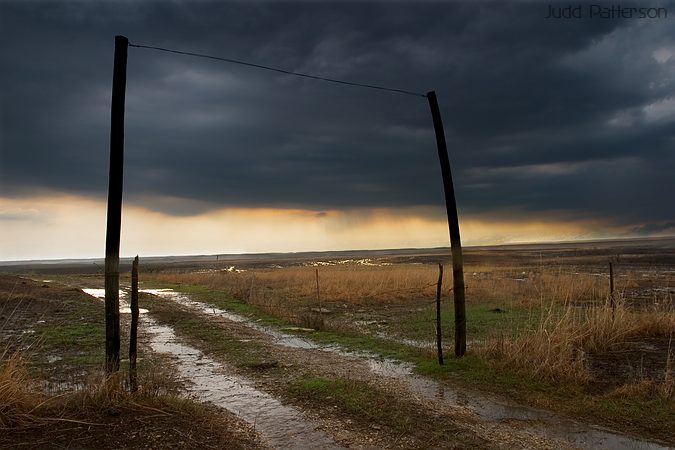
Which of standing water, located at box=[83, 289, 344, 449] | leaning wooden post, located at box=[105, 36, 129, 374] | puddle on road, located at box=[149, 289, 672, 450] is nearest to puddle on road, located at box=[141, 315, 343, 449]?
standing water, located at box=[83, 289, 344, 449]

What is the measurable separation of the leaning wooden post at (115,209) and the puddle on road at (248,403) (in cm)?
176

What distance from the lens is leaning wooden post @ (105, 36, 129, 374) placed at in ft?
25.2

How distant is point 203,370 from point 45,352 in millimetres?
4572

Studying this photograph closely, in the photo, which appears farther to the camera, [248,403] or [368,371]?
[368,371]

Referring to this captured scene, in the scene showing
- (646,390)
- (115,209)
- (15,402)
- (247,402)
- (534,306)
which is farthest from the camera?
(534,306)

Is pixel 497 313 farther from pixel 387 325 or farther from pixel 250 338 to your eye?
pixel 250 338

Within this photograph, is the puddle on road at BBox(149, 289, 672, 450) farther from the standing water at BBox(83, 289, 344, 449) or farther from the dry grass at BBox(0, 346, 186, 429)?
the dry grass at BBox(0, 346, 186, 429)

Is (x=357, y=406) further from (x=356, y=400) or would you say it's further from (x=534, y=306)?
(x=534, y=306)

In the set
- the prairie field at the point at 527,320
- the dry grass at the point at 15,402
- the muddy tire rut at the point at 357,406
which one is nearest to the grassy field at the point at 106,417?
the dry grass at the point at 15,402

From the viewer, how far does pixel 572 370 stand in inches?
347

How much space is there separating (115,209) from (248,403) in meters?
3.80

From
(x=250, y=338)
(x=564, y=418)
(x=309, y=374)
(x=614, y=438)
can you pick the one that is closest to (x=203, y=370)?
(x=309, y=374)

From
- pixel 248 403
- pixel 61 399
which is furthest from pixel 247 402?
pixel 61 399

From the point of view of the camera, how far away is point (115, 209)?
7785mm
